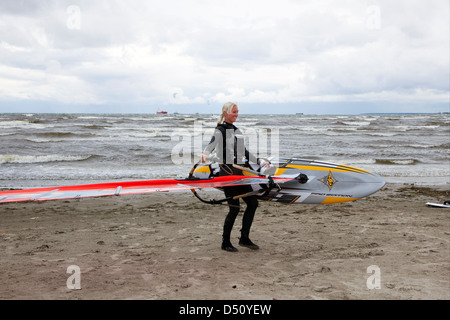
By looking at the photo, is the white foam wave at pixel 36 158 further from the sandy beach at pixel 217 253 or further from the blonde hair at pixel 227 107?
the blonde hair at pixel 227 107

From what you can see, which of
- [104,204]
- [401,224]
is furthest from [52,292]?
[401,224]

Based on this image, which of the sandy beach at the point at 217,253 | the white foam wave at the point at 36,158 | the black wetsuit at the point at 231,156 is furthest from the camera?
the white foam wave at the point at 36,158

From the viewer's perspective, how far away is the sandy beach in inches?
145

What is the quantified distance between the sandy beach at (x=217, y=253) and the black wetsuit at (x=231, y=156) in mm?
536

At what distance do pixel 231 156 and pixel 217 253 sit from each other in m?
1.24

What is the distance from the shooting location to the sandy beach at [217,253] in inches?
145

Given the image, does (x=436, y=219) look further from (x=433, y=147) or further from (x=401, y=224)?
(x=433, y=147)

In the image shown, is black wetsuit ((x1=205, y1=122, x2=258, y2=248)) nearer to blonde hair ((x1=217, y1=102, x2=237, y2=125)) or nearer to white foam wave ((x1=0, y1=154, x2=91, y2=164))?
blonde hair ((x1=217, y1=102, x2=237, y2=125))

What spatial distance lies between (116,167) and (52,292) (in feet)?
33.4

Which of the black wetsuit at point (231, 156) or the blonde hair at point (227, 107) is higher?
the blonde hair at point (227, 107)

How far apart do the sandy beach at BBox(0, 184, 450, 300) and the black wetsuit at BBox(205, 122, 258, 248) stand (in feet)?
1.76

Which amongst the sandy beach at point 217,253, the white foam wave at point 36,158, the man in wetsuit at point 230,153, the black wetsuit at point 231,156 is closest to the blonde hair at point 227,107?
the man in wetsuit at point 230,153

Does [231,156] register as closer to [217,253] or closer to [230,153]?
[230,153]

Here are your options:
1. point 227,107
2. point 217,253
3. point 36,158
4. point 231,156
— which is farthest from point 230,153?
point 36,158
